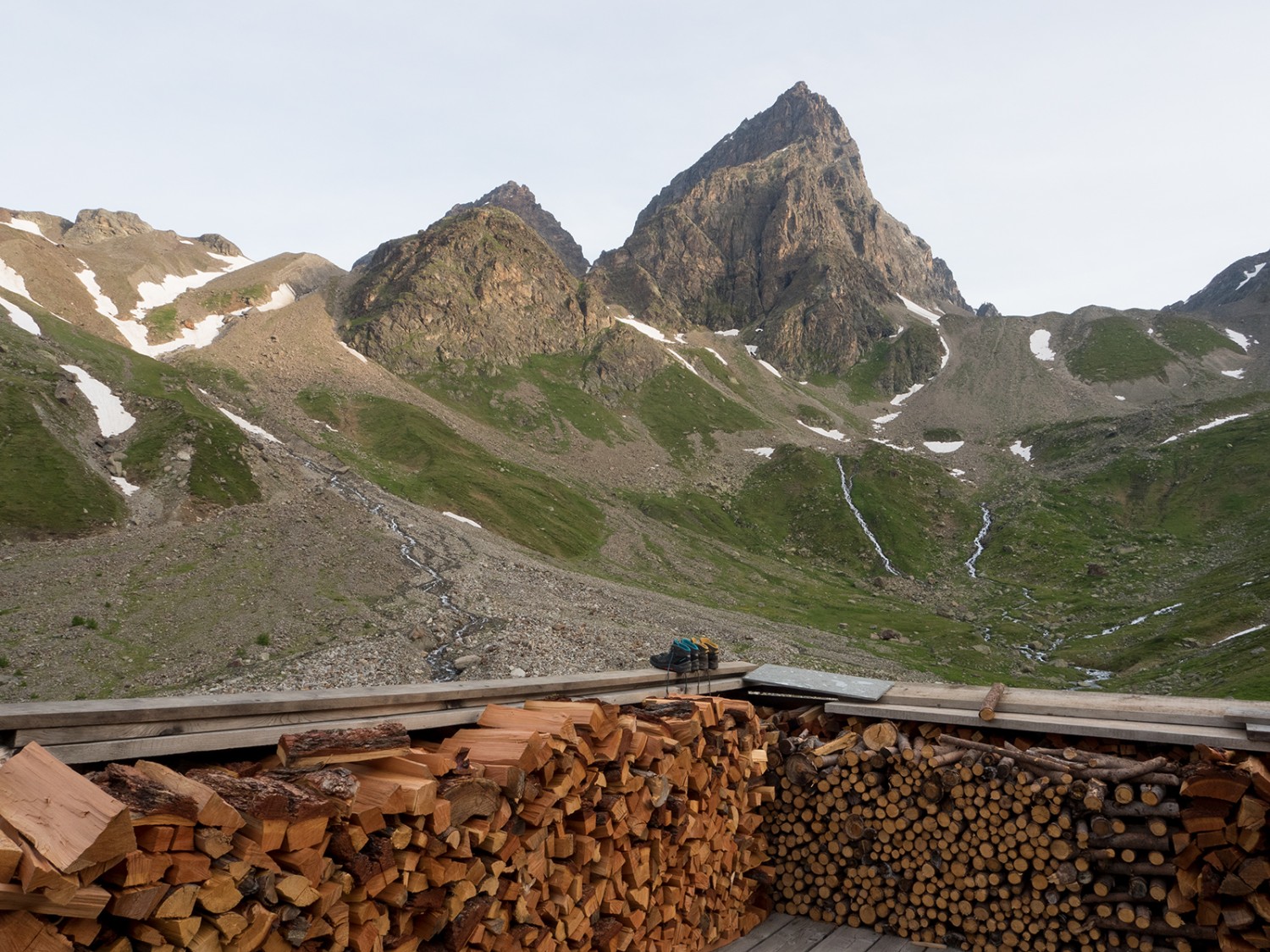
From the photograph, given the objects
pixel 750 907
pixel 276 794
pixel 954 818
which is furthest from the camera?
pixel 750 907

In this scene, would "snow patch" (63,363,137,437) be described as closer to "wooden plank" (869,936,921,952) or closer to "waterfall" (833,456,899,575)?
"wooden plank" (869,936,921,952)

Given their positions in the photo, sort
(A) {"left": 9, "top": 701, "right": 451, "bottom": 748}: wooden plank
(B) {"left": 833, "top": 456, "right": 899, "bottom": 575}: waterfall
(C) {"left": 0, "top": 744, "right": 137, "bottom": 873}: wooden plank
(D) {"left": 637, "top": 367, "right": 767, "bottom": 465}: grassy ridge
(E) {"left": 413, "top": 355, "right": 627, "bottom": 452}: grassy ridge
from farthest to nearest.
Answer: (D) {"left": 637, "top": 367, "right": 767, "bottom": 465}: grassy ridge → (E) {"left": 413, "top": 355, "right": 627, "bottom": 452}: grassy ridge → (B) {"left": 833, "top": 456, "right": 899, "bottom": 575}: waterfall → (A) {"left": 9, "top": 701, "right": 451, "bottom": 748}: wooden plank → (C) {"left": 0, "top": 744, "right": 137, "bottom": 873}: wooden plank

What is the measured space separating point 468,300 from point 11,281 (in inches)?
2893

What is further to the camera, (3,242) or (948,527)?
(3,242)

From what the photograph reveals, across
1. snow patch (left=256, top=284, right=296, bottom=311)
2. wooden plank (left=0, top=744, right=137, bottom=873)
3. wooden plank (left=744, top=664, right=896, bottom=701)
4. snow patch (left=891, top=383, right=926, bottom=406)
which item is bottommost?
wooden plank (left=744, top=664, right=896, bottom=701)

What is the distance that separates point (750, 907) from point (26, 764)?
10730mm

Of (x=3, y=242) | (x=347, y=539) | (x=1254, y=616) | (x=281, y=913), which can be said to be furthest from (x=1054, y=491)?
(x=3, y=242)

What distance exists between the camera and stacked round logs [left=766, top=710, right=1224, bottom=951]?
9.70m

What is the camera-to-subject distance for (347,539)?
2069 inches

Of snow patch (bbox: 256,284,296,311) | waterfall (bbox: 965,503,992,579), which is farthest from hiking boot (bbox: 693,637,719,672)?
snow patch (bbox: 256,284,296,311)

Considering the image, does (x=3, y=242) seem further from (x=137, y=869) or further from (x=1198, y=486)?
(x=1198, y=486)

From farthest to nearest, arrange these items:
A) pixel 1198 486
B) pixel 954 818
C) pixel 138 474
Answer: pixel 1198 486 < pixel 138 474 < pixel 954 818

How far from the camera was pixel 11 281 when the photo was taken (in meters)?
112

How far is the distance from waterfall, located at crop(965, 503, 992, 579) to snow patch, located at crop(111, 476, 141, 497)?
91.3 m
